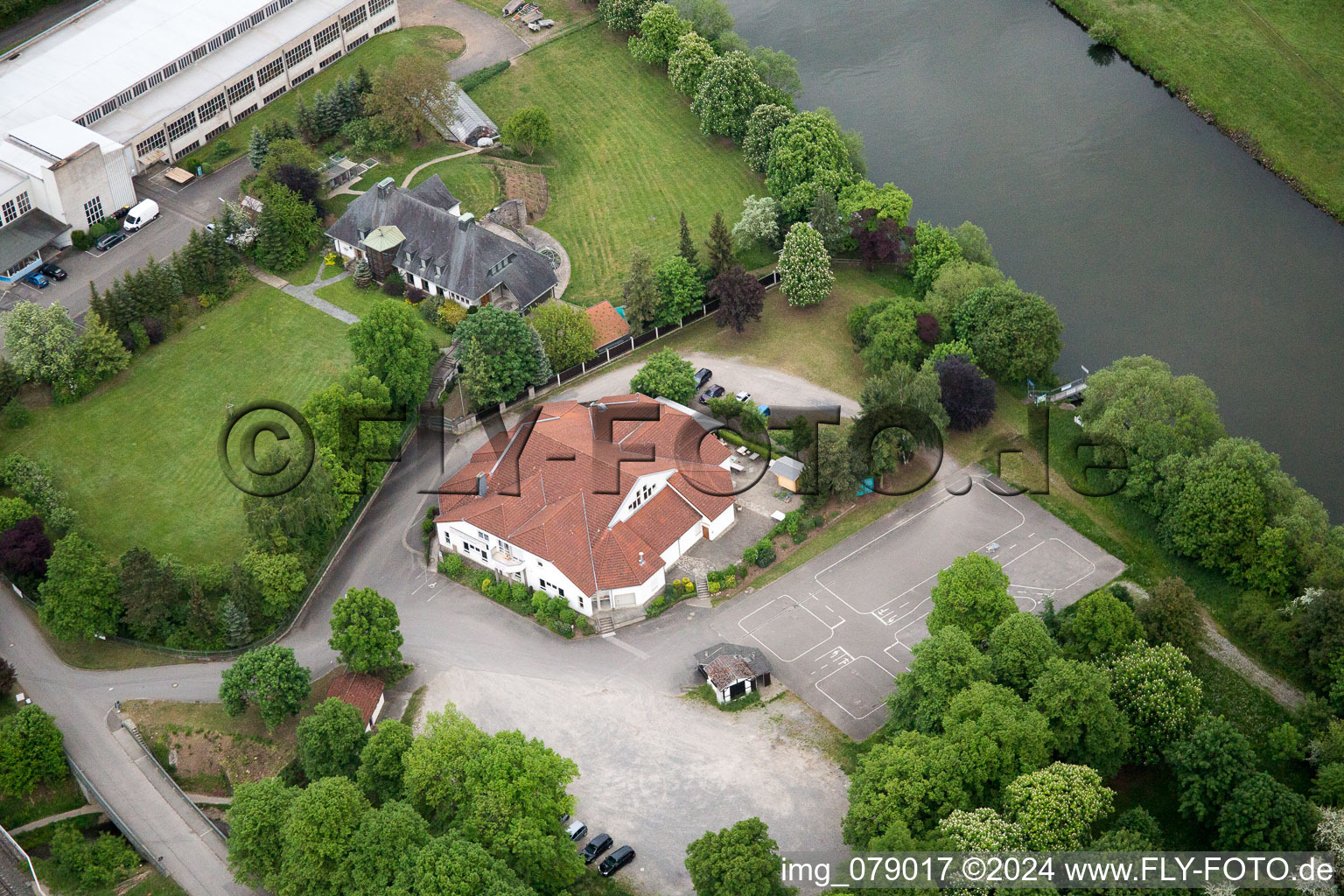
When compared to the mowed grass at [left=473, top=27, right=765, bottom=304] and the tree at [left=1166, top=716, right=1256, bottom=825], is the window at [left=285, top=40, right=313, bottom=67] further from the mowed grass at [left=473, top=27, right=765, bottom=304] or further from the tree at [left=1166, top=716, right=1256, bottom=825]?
the tree at [left=1166, top=716, right=1256, bottom=825]

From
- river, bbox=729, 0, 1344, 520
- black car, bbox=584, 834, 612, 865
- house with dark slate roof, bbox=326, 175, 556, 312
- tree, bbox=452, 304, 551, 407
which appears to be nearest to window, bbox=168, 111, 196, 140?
house with dark slate roof, bbox=326, 175, 556, 312

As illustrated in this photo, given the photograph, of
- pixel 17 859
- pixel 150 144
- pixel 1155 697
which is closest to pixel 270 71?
pixel 150 144

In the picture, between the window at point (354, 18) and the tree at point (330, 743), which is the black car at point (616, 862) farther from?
the window at point (354, 18)

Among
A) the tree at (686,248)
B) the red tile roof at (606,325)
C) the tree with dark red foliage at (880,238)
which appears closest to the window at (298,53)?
the red tile roof at (606,325)

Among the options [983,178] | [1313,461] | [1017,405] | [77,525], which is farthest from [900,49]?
[77,525]

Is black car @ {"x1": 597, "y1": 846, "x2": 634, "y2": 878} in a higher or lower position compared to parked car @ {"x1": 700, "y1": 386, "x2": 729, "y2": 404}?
lower

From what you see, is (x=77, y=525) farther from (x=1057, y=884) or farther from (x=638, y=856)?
(x=1057, y=884)
